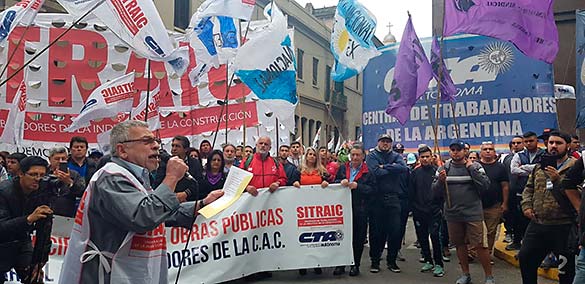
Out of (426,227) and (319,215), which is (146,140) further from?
(426,227)

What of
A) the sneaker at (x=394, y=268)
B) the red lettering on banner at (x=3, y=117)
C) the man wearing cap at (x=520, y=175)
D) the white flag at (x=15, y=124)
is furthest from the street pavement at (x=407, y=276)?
the red lettering on banner at (x=3, y=117)

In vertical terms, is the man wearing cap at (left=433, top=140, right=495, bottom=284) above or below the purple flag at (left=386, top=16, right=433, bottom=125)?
below

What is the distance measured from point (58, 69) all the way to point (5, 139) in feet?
6.30

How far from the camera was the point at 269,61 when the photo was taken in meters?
8.12

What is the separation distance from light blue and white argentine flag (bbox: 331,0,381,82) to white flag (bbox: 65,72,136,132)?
322 centimetres

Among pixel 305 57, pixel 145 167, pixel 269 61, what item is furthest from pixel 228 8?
pixel 305 57

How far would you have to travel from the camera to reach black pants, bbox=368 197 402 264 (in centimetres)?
788

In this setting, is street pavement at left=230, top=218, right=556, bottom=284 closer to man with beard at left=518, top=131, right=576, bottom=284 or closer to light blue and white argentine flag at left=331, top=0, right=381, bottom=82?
man with beard at left=518, top=131, right=576, bottom=284

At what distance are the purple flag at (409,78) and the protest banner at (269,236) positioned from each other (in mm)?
1564

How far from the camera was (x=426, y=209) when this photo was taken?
8.00m

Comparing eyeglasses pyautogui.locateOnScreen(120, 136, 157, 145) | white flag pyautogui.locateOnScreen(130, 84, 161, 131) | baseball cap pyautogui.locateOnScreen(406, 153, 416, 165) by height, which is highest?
white flag pyautogui.locateOnScreen(130, 84, 161, 131)

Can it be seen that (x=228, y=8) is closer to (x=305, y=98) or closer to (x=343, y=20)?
(x=343, y=20)

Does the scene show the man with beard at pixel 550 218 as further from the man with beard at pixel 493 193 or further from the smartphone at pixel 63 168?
the smartphone at pixel 63 168

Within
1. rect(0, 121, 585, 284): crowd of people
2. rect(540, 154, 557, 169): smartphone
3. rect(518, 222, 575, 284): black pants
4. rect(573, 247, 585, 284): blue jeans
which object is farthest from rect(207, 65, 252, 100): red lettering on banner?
rect(573, 247, 585, 284): blue jeans
